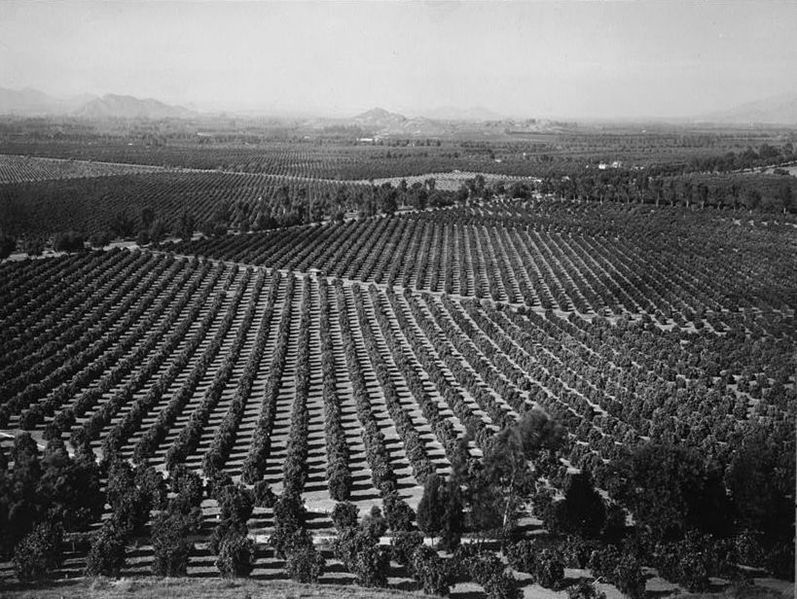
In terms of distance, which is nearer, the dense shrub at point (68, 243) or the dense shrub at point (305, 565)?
the dense shrub at point (305, 565)

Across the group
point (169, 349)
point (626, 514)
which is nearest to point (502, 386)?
point (626, 514)

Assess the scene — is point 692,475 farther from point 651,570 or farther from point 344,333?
point 344,333

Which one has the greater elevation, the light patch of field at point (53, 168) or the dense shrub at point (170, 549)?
the light patch of field at point (53, 168)

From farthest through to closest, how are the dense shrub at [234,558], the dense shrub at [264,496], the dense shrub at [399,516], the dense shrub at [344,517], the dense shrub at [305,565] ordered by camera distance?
the dense shrub at [264,496]
the dense shrub at [399,516]
the dense shrub at [344,517]
the dense shrub at [234,558]
the dense shrub at [305,565]

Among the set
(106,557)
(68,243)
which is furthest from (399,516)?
(68,243)

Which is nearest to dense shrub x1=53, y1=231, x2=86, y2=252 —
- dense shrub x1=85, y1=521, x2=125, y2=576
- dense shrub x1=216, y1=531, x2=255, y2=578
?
dense shrub x1=85, y1=521, x2=125, y2=576

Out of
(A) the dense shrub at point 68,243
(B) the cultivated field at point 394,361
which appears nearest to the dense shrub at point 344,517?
(B) the cultivated field at point 394,361

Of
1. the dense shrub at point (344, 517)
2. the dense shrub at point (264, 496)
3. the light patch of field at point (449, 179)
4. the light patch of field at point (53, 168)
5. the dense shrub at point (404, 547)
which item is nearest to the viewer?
the dense shrub at point (404, 547)

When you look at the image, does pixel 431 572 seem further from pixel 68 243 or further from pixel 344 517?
pixel 68 243

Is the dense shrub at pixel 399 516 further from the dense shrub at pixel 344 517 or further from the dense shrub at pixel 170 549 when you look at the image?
the dense shrub at pixel 170 549

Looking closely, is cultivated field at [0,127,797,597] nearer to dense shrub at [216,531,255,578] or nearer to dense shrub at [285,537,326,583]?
dense shrub at [285,537,326,583]

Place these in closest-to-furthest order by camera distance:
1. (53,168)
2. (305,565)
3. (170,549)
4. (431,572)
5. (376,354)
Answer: (431,572), (305,565), (170,549), (376,354), (53,168)
